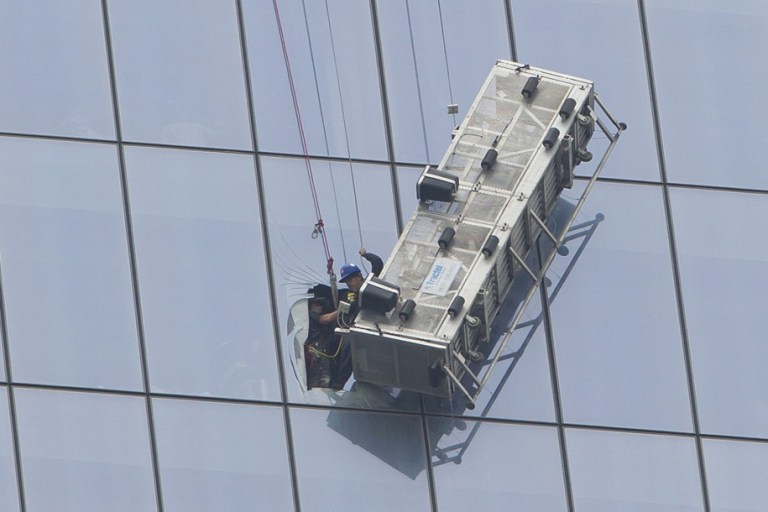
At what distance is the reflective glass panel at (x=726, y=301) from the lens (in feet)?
112

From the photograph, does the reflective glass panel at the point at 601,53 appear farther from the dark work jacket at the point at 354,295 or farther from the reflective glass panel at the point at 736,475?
the dark work jacket at the point at 354,295

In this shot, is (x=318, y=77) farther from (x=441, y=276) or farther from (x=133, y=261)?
(x=441, y=276)

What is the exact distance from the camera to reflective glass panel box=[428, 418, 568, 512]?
32.4 metres

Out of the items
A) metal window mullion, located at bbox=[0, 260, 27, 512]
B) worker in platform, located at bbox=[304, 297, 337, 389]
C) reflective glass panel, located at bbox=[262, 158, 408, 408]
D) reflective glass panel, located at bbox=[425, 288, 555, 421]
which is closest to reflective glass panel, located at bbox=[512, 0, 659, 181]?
reflective glass panel, located at bbox=[425, 288, 555, 421]

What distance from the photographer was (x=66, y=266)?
32.8 m

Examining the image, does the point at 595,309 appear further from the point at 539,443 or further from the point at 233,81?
the point at 233,81

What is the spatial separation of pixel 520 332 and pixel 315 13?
557 centimetres

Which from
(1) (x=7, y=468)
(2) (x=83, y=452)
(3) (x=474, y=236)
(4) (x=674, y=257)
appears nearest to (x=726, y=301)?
(4) (x=674, y=257)

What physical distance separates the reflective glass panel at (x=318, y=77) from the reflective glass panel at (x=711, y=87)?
4.47 metres

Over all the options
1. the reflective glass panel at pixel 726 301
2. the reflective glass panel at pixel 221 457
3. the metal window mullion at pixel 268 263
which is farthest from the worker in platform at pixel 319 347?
the reflective glass panel at pixel 726 301

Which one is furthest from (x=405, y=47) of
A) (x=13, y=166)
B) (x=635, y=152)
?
(x=13, y=166)

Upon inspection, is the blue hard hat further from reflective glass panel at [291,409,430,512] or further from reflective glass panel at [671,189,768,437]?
reflective glass panel at [671,189,768,437]

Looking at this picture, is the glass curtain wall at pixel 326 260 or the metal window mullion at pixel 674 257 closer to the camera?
the glass curtain wall at pixel 326 260

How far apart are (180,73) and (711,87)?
7.98 m
